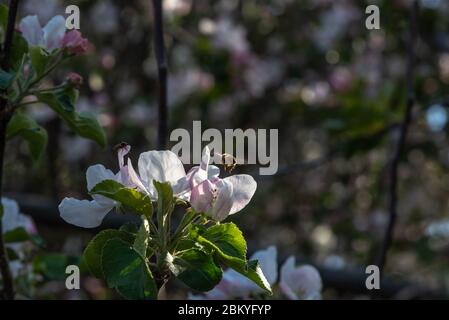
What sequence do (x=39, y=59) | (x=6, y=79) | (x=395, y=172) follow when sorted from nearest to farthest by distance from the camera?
(x=6, y=79) → (x=39, y=59) → (x=395, y=172)

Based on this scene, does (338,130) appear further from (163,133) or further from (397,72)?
(397,72)

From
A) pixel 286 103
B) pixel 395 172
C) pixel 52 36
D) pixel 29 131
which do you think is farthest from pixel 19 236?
pixel 286 103

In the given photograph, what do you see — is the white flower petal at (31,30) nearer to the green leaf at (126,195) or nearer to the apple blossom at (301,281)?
the green leaf at (126,195)

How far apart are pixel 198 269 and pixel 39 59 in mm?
410

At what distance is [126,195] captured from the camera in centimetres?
96

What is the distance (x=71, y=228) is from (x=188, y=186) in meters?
1.56

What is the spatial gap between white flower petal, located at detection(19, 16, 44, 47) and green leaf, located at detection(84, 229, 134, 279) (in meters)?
0.40

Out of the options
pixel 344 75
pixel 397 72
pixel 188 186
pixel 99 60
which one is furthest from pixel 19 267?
pixel 397 72

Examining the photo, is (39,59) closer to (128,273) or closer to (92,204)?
(92,204)

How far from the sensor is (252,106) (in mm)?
3895

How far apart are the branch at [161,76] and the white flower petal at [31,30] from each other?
20cm

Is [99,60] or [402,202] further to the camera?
[402,202]

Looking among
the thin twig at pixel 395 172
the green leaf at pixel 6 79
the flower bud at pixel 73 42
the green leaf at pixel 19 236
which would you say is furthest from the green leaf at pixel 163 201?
the thin twig at pixel 395 172

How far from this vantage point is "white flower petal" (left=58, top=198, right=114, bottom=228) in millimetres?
1011
